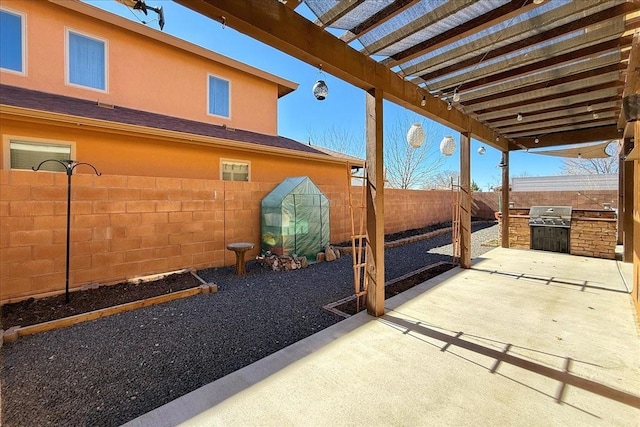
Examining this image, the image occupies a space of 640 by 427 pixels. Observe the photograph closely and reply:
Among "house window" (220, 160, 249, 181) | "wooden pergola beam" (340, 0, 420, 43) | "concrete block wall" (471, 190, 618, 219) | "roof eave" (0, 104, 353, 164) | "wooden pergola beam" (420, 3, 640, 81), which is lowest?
"concrete block wall" (471, 190, 618, 219)

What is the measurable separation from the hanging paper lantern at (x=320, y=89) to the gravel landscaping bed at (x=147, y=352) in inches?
112

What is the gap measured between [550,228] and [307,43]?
786 cm

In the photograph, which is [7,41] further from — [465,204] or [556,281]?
[556,281]

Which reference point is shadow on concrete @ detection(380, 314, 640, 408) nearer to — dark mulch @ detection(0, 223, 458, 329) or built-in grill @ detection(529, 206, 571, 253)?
dark mulch @ detection(0, 223, 458, 329)

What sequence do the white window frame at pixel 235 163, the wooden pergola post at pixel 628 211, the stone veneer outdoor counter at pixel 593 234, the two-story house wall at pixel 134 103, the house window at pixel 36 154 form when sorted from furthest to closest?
the white window frame at pixel 235 163 < the stone veneer outdoor counter at pixel 593 234 < the wooden pergola post at pixel 628 211 < the house window at pixel 36 154 < the two-story house wall at pixel 134 103

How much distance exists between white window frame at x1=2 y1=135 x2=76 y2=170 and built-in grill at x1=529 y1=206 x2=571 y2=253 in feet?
33.3

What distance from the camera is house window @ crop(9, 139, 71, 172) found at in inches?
157

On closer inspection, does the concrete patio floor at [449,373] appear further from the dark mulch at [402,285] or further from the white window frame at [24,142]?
the white window frame at [24,142]

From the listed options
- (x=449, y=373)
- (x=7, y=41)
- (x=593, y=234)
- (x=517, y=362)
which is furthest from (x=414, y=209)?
(x=7, y=41)

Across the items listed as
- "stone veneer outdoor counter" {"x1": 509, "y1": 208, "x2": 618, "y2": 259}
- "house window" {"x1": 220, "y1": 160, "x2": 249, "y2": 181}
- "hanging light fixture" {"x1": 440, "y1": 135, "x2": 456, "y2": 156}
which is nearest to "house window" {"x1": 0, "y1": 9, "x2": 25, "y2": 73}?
"house window" {"x1": 220, "y1": 160, "x2": 249, "y2": 181}

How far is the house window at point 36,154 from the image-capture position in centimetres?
398

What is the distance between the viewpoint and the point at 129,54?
633cm

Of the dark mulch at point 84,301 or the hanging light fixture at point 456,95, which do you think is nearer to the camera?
the dark mulch at point 84,301

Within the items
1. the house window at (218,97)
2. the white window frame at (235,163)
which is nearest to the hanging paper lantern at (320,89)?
the white window frame at (235,163)
